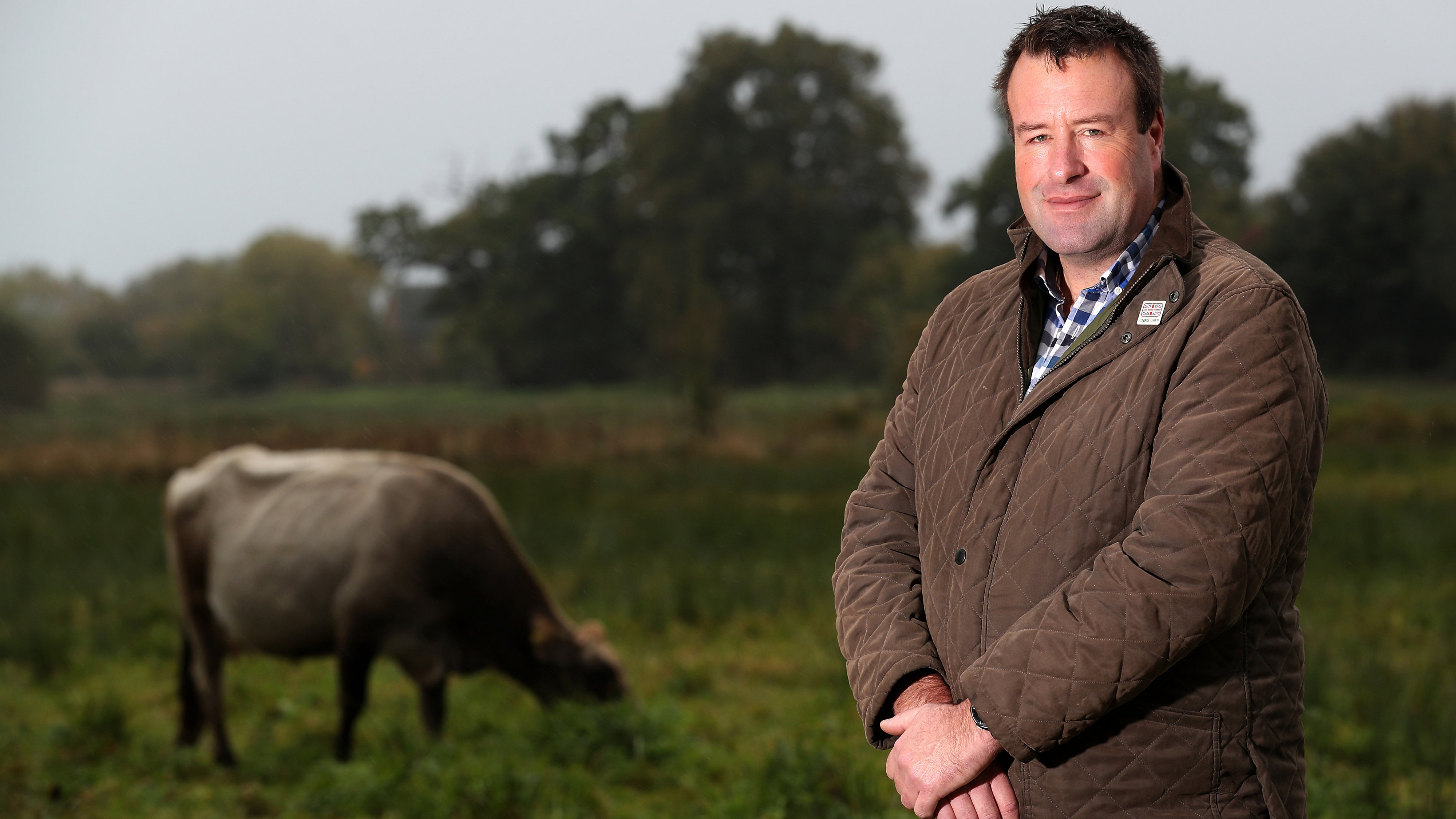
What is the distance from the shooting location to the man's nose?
155cm

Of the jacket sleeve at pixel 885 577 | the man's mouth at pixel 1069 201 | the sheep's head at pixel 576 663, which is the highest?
the man's mouth at pixel 1069 201

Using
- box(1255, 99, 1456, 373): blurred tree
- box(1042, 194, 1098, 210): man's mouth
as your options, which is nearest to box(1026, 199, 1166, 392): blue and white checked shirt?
box(1042, 194, 1098, 210): man's mouth

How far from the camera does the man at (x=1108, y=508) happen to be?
137cm

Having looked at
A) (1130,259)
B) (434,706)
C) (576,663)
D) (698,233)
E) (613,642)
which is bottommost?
(613,642)

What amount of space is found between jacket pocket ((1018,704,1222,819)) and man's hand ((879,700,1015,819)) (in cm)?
7

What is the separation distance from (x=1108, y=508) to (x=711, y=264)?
2534 centimetres

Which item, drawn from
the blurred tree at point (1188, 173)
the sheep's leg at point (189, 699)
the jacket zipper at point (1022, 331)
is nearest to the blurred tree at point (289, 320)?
the blurred tree at point (1188, 173)

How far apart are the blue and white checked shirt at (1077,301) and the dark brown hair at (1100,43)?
0.58ft

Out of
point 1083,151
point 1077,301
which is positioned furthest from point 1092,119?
point 1077,301

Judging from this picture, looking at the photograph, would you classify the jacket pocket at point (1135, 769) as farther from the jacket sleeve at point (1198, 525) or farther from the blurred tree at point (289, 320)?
the blurred tree at point (289, 320)

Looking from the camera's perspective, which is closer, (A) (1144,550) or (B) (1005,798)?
(A) (1144,550)

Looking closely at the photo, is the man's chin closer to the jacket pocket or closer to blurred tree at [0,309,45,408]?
the jacket pocket

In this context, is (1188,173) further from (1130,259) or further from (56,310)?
(56,310)

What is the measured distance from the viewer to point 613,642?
7.84 m
